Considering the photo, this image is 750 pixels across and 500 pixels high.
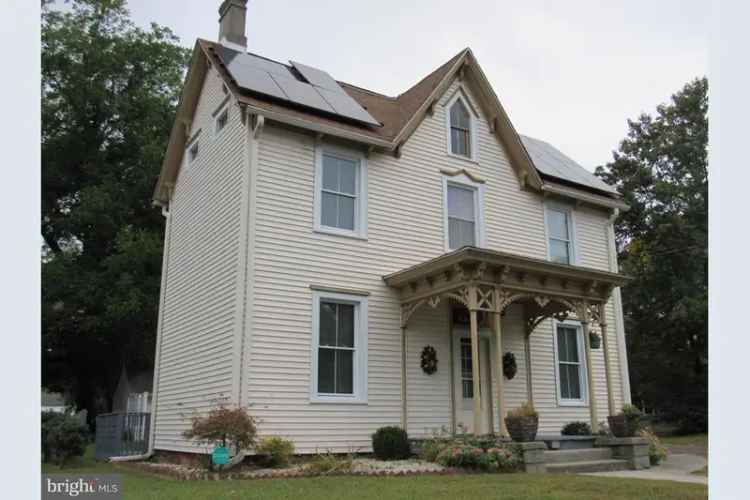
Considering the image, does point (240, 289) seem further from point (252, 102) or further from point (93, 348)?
point (93, 348)

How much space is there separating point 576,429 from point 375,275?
5879mm

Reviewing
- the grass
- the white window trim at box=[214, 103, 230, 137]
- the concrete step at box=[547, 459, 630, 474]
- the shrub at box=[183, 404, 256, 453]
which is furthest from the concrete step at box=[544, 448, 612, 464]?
the white window trim at box=[214, 103, 230, 137]

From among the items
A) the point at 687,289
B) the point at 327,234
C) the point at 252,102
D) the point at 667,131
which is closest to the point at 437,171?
the point at 327,234

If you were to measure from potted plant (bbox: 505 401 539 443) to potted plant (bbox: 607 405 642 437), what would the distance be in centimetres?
241

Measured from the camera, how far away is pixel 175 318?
50.9ft

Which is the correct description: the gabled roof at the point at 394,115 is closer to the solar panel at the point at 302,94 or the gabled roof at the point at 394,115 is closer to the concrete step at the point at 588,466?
the solar panel at the point at 302,94

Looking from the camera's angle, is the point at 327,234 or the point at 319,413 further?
the point at 327,234

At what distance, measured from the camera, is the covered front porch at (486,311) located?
12.2 m

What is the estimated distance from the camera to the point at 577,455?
40.6ft

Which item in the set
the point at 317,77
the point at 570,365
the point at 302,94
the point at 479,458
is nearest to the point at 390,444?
the point at 479,458

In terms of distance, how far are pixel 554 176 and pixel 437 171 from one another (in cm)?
361

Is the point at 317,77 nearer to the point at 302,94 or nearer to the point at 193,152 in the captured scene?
the point at 302,94

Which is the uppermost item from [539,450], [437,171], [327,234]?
[437,171]

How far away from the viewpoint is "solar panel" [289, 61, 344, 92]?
51.0 feet
